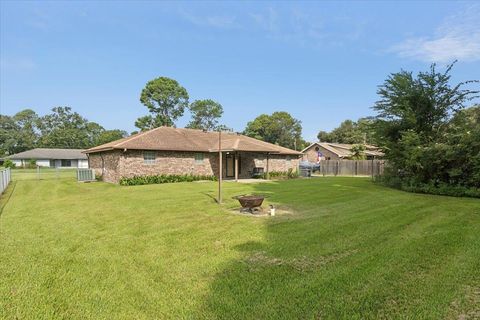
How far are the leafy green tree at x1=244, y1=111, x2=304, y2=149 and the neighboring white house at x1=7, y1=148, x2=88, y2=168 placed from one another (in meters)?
36.3

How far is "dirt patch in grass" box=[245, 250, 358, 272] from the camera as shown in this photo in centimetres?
483

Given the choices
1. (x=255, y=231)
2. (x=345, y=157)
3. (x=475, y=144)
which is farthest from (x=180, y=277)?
(x=345, y=157)

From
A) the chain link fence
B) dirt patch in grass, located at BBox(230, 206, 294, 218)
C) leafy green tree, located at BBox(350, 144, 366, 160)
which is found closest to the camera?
dirt patch in grass, located at BBox(230, 206, 294, 218)

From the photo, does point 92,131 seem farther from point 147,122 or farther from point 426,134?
point 426,134

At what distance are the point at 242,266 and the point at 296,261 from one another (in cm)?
92

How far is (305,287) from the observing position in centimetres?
408

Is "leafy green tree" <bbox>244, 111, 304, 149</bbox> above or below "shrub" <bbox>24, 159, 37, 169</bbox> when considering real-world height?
above

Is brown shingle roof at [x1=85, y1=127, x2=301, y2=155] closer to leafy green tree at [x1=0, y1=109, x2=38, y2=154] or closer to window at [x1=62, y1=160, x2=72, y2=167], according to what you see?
window at [x1=62, y1=160, x2=72, y2=167]

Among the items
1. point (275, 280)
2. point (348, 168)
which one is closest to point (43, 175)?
point (348, 168)

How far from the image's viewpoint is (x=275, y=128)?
71.7 m

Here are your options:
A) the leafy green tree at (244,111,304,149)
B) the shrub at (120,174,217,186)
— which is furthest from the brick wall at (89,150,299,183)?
the leafy green tree at (244,111,304,149)

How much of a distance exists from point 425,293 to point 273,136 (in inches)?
2751

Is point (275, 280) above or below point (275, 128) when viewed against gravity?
below

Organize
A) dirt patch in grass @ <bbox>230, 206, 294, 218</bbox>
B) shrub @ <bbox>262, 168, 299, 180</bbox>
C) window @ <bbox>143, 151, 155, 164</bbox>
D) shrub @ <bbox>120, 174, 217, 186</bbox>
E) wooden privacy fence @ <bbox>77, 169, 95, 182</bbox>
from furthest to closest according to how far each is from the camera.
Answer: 1. shrub @ <bbox>262, 168, 299, 180</bbox>
2. wooden privacy fence @ <bbox>77, 169, 95, 182</bbox>
3. window @ <bbox>143, 151, 155, 164</bbox>
4. shrub @ <bbox>120, 174, 217, 186</bbox>
5. dirt patch in grass @ <bbox>230, 206, 294, 218</bbox>
